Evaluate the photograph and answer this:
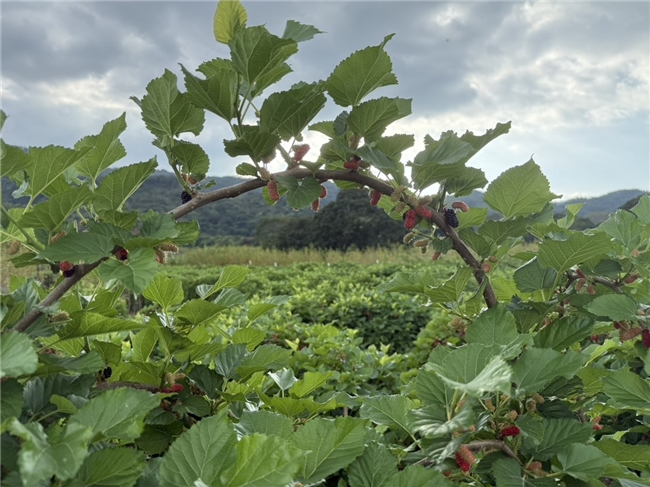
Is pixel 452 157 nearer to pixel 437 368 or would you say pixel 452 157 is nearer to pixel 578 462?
pixel 437 368

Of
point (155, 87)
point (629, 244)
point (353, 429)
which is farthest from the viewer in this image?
point (629, 244)

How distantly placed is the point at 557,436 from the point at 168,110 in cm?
86

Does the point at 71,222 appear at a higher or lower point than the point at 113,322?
higher

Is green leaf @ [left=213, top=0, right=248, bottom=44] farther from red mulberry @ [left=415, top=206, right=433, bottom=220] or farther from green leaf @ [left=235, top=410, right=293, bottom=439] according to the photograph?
green leaf @ [left=235, top=410, right=293, bottom=439]

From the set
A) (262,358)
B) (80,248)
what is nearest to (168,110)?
(80,248)

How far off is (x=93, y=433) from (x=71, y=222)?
1.13 feet

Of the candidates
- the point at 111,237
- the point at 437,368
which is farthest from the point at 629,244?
the point at 111,237

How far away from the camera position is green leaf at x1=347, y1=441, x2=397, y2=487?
73cm

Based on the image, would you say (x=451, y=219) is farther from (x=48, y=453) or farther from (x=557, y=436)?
(x=48, y=453)

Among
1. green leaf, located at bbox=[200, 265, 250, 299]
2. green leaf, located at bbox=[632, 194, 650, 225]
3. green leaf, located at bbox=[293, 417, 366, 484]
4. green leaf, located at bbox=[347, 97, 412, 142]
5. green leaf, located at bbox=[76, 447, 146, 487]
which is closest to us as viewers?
green leaf, located at bbox=[76, 447, 146, 487]

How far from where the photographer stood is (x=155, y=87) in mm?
891

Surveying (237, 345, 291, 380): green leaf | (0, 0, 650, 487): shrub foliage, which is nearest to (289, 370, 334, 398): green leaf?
(0, 0, 650, 487): shrub foliage

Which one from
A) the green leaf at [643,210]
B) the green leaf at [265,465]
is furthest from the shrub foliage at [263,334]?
the green leaf at [643,210]

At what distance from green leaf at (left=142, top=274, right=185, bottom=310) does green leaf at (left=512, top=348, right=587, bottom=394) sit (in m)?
0.64
